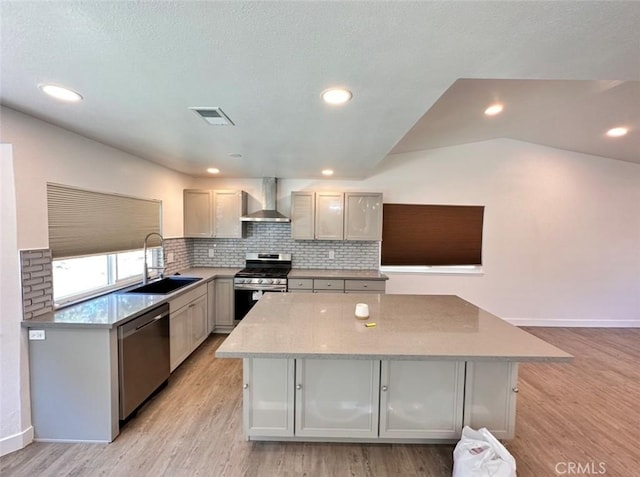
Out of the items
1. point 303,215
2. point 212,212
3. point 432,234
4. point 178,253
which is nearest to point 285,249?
point 303,215

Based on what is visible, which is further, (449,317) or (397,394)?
(449,317)

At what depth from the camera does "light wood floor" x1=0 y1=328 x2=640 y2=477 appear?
1830 mm

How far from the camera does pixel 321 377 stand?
197 cm

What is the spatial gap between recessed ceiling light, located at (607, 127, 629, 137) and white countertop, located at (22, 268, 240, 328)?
5.38 metres

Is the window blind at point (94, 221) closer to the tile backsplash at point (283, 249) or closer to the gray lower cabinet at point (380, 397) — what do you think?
the tile backsplash at point (283, 249)

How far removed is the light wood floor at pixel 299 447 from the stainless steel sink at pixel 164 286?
1.00 metres

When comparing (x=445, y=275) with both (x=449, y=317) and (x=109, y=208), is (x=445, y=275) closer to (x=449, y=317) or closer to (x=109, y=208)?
(x=449, y=317)

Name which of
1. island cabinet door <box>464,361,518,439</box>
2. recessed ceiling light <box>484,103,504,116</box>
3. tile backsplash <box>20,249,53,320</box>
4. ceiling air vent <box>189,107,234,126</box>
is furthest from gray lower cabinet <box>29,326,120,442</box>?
A: recessed ceiling light <box>484,103,504,116</box>

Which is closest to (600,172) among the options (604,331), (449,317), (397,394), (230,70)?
(604,331)

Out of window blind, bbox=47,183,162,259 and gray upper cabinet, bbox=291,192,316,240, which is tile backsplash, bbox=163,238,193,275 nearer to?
window blind, bbox=47,183,162,259

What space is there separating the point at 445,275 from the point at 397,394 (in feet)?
9.98

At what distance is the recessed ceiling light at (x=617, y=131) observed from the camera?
3.36 meters

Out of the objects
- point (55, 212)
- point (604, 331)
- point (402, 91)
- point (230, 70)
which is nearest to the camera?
point (230, 70)

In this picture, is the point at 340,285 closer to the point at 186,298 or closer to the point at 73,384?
the point at 186,298
